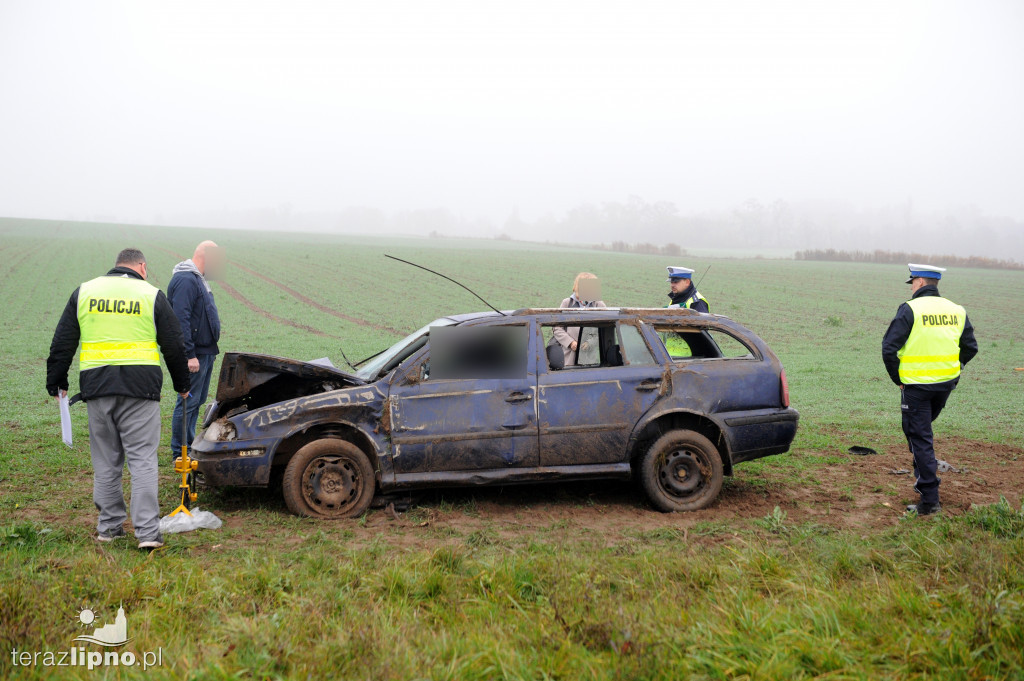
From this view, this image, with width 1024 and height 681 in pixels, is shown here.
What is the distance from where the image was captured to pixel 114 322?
487 cm

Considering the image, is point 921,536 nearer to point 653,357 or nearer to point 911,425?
point 911,425

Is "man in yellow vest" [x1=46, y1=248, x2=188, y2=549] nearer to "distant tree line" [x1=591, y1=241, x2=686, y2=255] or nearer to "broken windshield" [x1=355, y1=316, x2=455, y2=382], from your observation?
"broken windshield" [x1=355, y1=316, x2=455, y2=382]

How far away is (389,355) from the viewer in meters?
6.23

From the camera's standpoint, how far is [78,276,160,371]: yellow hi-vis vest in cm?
484

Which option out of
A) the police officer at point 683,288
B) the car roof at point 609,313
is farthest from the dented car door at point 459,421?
the police officer at point 683,288

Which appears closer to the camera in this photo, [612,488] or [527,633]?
[527,633]

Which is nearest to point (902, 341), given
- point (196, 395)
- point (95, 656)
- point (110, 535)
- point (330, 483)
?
point (330, 483)

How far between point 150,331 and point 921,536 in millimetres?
5297

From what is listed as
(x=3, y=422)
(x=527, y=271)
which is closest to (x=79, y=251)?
(x=527, y=271)

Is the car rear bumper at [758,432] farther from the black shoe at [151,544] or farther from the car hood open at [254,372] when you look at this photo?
the black shoe at [151,544]

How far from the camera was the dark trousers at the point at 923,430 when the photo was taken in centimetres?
563

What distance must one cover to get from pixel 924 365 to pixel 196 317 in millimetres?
6346

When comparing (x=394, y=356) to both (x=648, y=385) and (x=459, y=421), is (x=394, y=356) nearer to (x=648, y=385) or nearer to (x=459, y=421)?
(x=459, y=421)

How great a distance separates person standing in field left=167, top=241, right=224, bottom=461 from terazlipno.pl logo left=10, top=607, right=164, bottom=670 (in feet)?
11.7
